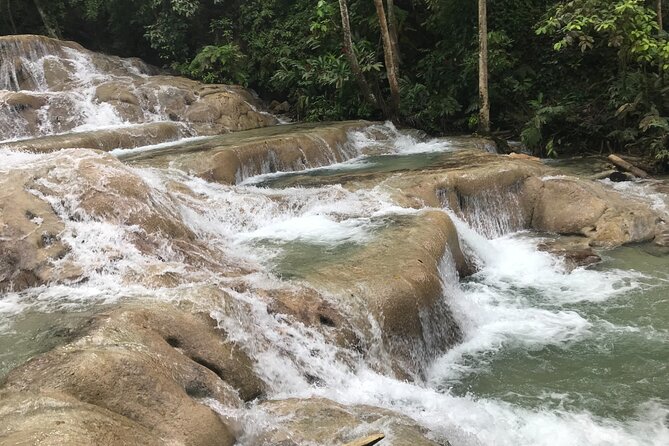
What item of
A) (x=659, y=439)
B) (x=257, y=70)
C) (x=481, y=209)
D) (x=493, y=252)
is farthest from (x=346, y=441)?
(x=257, y=70)

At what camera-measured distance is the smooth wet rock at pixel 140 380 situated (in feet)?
10.7

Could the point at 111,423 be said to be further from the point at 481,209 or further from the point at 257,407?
the point at 481,209

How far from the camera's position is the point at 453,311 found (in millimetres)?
6363

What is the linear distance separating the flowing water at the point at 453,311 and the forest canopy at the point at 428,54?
151 inches

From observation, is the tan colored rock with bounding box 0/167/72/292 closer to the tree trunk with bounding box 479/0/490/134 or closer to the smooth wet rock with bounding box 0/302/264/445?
the smooth wet rock with bounding box 0/302/264/445

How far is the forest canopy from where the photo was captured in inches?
458

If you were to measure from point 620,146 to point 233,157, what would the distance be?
8.52m

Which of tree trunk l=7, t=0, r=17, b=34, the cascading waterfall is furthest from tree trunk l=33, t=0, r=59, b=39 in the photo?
the cascading waterfall

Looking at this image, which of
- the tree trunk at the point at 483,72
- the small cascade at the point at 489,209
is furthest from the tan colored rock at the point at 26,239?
the tree trunk at the point at 483,72

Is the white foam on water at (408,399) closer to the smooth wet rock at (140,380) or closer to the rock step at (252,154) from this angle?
the smooth wet rock at (140,380)

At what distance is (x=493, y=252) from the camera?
8.50 m

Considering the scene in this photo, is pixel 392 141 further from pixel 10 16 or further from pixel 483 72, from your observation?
pixel 10 16

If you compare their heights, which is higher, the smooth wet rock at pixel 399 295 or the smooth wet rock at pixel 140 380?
the smooth wet rock at pixel 140 380

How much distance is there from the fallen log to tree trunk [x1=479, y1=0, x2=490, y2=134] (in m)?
3.34
